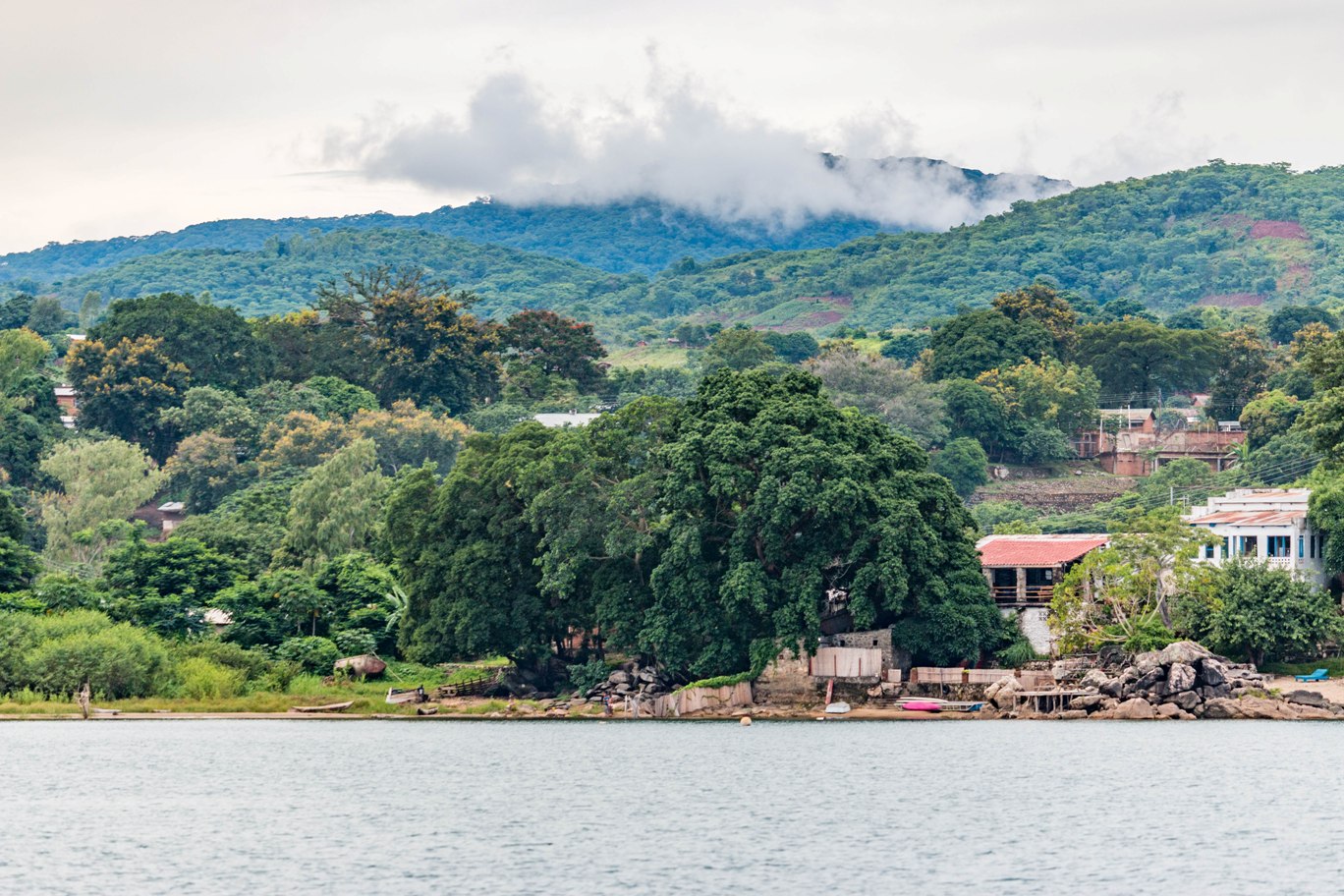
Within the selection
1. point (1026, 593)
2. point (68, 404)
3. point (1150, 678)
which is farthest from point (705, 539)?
point (68, 404)

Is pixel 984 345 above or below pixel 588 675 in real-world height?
above

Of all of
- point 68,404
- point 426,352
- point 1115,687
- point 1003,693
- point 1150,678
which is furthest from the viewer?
point 68,404

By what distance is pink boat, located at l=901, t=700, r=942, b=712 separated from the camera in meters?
53.0

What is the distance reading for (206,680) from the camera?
184ft

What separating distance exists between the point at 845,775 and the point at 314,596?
935 inches

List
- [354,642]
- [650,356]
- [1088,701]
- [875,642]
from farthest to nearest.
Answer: [650,356]
[354,642]
[875,642]
[1088,701]

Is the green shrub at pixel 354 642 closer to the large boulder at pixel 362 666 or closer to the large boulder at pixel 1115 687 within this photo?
the large boulder at pixel 362 666

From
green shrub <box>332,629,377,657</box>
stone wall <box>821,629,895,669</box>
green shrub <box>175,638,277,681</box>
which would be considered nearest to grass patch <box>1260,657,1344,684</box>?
stone wall <box>821,629,895,669</box>

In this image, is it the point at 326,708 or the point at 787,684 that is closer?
the point at 787,684

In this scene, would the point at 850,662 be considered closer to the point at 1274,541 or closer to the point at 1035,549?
the point at 1035,549

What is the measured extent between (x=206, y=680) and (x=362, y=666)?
4800mm

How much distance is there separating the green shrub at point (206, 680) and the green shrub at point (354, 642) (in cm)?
371

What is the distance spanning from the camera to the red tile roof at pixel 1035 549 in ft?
192

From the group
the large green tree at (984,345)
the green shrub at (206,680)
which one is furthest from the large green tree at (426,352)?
the green shrub at (206,680)
